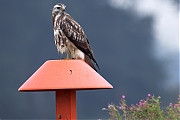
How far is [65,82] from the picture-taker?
371cm

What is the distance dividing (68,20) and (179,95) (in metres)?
2.17

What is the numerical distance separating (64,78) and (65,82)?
55 mm

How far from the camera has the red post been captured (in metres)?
3.87

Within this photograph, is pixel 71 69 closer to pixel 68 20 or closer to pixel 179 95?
pixel 68 20

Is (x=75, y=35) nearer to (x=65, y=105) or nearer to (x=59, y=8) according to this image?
(x=59, y=8)

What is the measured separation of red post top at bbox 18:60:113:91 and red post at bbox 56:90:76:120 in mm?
216

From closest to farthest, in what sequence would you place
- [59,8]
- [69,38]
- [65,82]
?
[65,82]
[69,38]
[59,8]

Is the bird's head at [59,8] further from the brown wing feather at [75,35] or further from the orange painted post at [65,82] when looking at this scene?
the orange painted post at [65,82]

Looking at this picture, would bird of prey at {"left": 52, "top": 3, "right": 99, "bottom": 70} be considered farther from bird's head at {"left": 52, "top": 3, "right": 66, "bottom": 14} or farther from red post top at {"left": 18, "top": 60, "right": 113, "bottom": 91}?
red post top at {"left": 18, "top": 60, "right": 113, "bottom": 91}

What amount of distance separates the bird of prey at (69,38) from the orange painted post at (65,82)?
1.70 m

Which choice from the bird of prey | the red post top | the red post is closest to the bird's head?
the bird of prey

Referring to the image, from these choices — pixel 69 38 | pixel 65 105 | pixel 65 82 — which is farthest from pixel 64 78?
pixel 69 38

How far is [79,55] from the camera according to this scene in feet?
18.9

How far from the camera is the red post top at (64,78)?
146 inches
